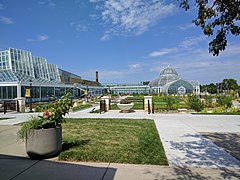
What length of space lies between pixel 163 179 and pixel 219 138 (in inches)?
177

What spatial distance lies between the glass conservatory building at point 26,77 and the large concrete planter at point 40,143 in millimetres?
11514

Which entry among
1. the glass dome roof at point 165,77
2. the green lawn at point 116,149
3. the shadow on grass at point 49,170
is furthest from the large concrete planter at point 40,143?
the glass dome roof at point 165,77

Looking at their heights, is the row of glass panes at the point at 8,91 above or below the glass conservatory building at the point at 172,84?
below

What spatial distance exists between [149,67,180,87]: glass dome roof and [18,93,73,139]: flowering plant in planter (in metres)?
66.5

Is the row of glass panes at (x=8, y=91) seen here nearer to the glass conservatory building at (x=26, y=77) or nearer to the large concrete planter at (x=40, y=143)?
the glass conservatory building at (x=26, y=77)

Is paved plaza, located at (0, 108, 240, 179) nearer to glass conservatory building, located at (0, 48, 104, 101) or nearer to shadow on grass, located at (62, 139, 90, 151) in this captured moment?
shadow on grass, located at (62, 139, 90, 151)

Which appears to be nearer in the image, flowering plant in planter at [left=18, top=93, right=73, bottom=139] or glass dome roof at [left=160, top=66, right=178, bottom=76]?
flowering plant in planter at [left=18, top=93, right=73, bottom=139]

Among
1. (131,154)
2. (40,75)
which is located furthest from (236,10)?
(40,75)

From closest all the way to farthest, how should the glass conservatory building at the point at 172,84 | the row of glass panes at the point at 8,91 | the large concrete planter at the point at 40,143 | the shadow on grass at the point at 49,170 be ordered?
the shadow on grass at the point at 49,170
the large concrete planter at the point at 40,143
the row of glass panes at the point at 8,91
the glass conservatory building at the point at 172,84

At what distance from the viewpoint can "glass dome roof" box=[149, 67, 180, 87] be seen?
231ft

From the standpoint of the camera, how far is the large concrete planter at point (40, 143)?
438cm

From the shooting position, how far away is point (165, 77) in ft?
239

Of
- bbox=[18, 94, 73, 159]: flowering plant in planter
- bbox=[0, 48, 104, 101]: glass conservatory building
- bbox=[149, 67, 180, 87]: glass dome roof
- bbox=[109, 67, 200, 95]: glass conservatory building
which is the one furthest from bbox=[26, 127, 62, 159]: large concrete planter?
bbox=[149, 67, 180, 87]: glass dome roof

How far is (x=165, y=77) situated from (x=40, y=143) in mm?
71839
